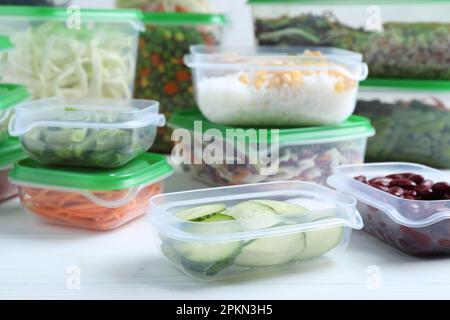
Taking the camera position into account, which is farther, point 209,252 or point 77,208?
point 77,208

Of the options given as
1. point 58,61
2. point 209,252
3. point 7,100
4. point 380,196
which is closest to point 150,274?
point 209,252

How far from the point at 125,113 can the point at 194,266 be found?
288mm

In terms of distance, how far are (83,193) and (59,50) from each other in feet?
1.21

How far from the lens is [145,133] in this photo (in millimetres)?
951

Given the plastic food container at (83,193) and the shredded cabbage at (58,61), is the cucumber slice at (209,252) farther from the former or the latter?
the shredded cabbage at (58,61)

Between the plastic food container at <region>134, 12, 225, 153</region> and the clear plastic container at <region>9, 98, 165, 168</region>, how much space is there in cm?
36

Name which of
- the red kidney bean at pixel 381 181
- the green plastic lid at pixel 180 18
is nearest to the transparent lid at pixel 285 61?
the green plastic lid at pixel 180 18

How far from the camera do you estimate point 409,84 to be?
122 cm

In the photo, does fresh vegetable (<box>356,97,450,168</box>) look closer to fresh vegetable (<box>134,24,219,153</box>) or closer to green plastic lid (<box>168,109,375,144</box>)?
green plastic lid (<box>168,109,375,144</box>)

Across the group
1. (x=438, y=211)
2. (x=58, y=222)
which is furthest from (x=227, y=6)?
(x=438, y=211)

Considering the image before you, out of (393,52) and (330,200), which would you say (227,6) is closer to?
(393,52)

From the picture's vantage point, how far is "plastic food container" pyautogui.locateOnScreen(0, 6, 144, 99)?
114 centimetres

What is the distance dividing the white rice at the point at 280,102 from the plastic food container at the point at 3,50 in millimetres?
325

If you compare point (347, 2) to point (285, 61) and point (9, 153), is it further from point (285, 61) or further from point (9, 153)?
point (9, 153)
